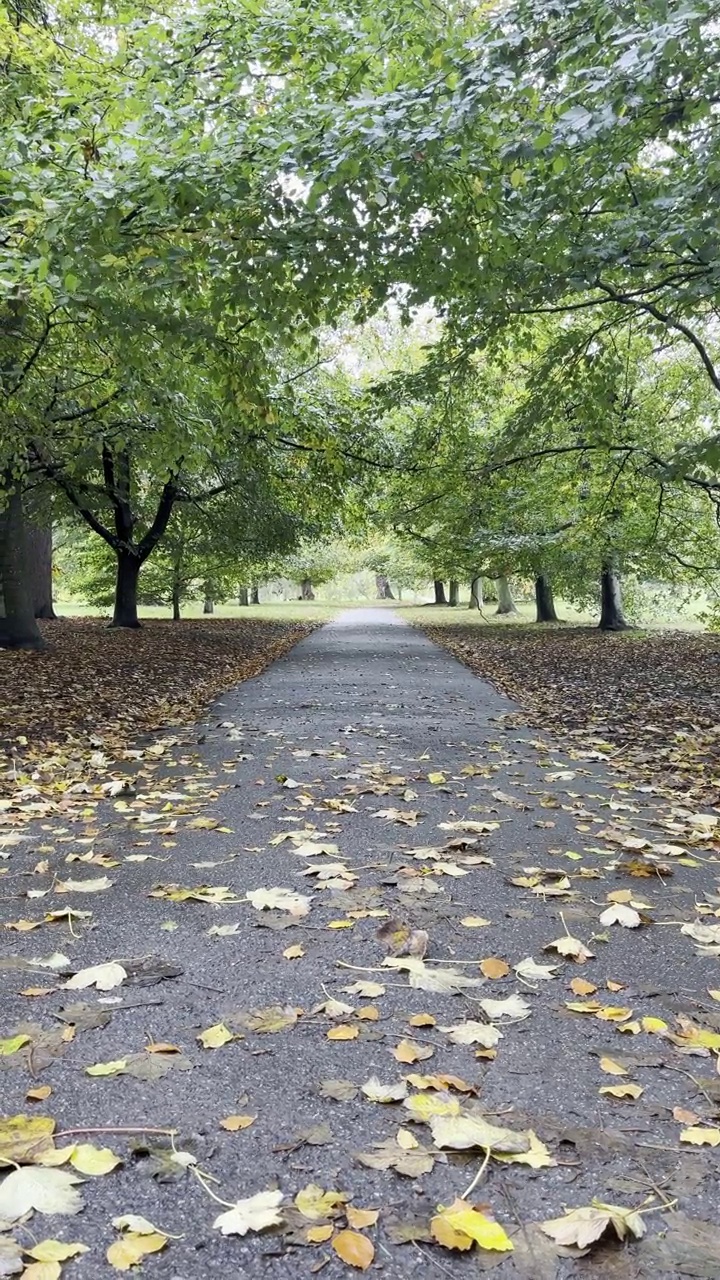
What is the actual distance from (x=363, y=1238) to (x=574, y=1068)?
844 millimetres

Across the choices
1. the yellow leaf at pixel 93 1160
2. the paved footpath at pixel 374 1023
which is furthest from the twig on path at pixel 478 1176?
the yellow leaf at pixel 93 1160

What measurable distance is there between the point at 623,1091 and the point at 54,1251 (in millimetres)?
1341

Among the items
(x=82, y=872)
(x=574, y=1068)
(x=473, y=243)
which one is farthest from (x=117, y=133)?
(x=574, y=1068)

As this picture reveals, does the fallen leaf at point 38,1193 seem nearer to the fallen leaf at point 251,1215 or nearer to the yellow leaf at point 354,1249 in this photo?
the fallen leaf at point 251,1215

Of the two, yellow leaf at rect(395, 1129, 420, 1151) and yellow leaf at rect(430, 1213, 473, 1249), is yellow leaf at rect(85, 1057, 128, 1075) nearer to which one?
yellow leaf at rect(395, 1129, 420, 1151)

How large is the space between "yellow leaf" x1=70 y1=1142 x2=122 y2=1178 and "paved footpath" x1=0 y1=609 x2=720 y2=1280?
0.02 meters

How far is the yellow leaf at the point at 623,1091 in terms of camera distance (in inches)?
83.8

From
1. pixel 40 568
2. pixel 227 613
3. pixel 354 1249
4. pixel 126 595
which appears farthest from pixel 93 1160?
pixel 227 613

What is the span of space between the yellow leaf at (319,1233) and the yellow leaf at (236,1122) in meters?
0.36

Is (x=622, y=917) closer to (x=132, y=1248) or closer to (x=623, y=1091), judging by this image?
(x=623, y=1091)

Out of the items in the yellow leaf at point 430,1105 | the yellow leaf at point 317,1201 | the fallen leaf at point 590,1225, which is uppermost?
the yellow leaf at point 317,1201

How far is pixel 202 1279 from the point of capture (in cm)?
155

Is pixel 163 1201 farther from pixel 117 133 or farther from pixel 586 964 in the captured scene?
pixel 117 133

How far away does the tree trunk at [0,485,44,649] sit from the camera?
12922mm
